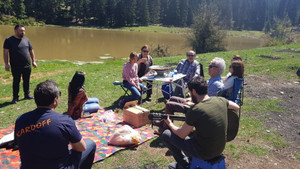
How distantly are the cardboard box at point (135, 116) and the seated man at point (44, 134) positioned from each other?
116 inches

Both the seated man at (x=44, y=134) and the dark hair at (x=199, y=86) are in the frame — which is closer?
the seated man at (x=44, y=134)

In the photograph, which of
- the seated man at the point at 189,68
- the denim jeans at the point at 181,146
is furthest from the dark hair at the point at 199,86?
the seated man at the point at 189,68

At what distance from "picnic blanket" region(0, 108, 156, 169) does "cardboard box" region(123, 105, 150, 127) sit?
0.15m

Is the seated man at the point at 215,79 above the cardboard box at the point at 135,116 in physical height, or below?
above

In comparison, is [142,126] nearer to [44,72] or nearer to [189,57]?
[189,57]

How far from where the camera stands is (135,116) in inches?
224

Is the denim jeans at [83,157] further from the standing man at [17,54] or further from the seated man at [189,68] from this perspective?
the standing man at [17,54]

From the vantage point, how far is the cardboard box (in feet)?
18.6

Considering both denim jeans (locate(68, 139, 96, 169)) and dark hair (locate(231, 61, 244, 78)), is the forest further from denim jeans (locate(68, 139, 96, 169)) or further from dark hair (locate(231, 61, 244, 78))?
denim jeans (locate(68, 139, 96, 169))

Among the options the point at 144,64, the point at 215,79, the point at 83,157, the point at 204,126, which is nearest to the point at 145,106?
the point at 144,64

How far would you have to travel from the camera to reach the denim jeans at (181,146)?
3.33 metres

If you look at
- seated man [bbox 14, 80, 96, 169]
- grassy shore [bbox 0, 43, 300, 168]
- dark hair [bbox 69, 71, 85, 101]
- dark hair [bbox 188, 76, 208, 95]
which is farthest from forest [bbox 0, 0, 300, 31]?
seated man [bbox 14, 80, 96, 169]

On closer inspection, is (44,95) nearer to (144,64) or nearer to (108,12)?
(144,64)

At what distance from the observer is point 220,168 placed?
3365 millimetres
